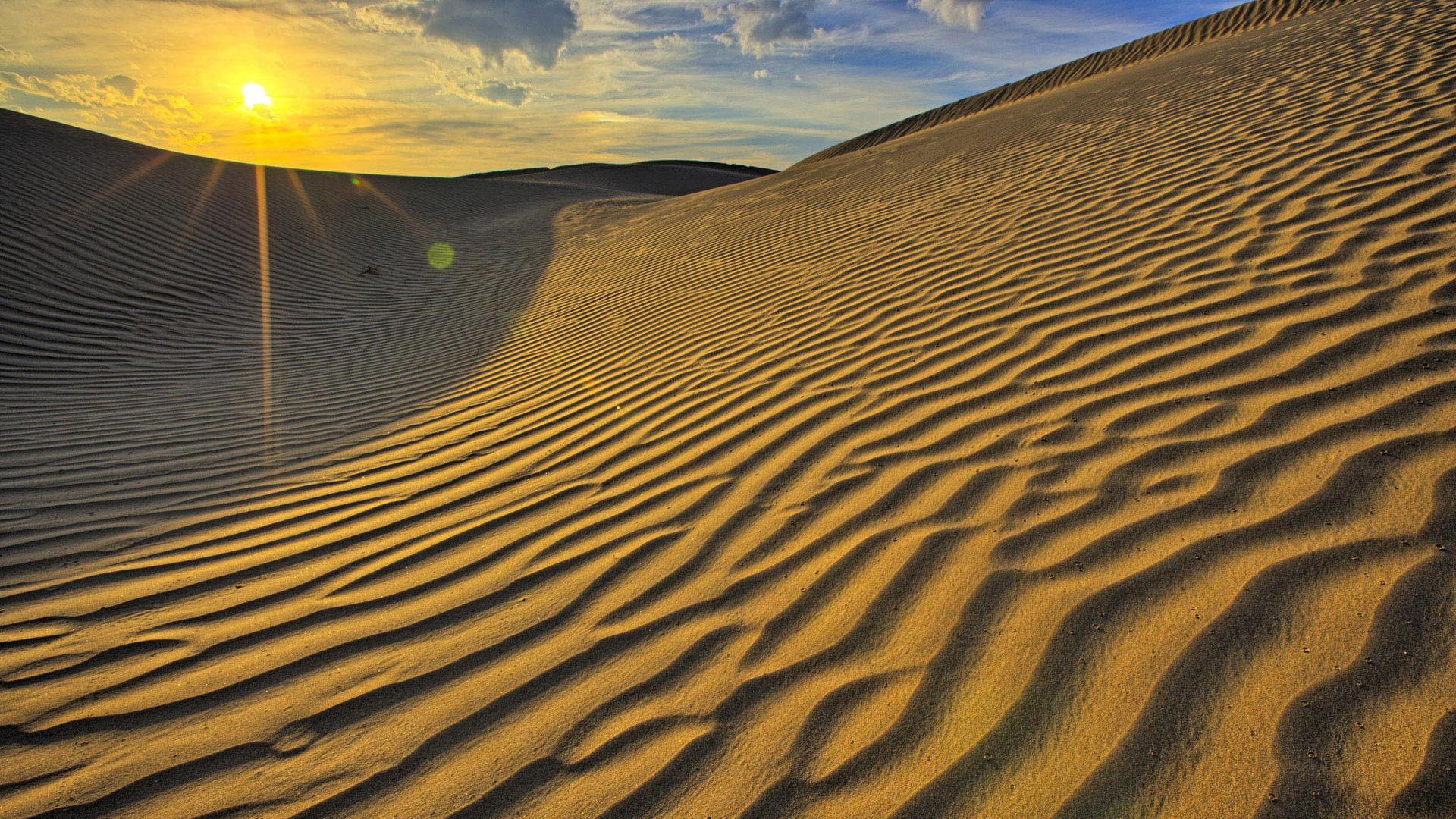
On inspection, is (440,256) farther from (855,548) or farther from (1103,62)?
(1103,62)

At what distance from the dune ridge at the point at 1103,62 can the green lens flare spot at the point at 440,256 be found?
8.11 metres

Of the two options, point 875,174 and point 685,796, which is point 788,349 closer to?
point 685,796

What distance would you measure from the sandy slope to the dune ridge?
1358 cm

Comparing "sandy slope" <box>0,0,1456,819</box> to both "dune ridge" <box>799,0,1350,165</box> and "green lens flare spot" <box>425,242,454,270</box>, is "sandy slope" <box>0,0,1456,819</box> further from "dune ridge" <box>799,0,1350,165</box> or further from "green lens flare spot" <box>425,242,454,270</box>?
"dune ridge" <box>799,0,1350,165</box>

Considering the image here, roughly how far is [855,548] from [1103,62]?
22.4 metres

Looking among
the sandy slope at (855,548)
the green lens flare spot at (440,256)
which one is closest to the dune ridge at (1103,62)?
the green lens flare spot at (440,256)

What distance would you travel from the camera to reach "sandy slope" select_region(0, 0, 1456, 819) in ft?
4.97

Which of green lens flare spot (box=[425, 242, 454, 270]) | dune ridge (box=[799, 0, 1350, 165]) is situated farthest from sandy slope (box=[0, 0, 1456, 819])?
dune ridge (box=[799, 0, 1350, 165])

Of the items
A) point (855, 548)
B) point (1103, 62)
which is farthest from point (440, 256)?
point (1103, 62)

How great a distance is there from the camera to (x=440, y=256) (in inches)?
492

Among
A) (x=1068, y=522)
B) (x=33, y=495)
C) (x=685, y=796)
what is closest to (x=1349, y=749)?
(x=1068, y=522)

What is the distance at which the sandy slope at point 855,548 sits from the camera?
152 centimetres

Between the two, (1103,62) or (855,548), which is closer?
(855,548)

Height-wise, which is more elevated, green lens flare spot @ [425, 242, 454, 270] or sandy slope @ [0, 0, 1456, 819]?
green lens flare spot @ [425, 242, 454, 270]
